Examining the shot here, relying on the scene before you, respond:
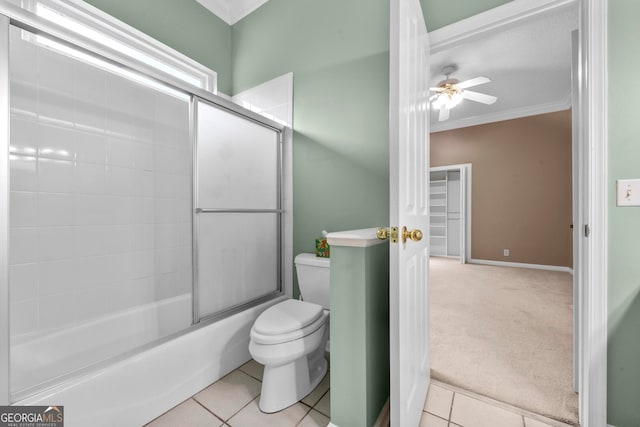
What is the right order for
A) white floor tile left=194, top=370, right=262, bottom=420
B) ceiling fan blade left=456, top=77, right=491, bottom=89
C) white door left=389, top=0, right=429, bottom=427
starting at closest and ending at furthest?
white door left=389, top=0, right=429, bottom=427 < white floor tile left=194, top=370, right=262, bottom=420 < ceiling fan blade left=456, top=77, right=491, bottom=89

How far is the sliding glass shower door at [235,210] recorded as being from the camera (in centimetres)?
171

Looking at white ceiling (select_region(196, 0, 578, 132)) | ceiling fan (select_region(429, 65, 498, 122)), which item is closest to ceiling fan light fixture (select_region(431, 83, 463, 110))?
ceiling fan (select_region(429, 65, 498, 122))

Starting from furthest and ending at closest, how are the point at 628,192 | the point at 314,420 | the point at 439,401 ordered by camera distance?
the point at 439,401, the point at 314,420, the point at 628,192

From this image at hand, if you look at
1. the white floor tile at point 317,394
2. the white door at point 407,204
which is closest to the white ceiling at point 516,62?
the white door at point 407,204

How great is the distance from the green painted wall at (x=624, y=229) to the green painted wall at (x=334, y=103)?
99 centimetres

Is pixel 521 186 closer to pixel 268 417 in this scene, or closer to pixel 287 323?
pixel 287 323

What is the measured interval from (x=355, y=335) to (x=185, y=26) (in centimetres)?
261

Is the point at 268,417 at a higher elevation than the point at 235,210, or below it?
below

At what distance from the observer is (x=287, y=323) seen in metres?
1.34

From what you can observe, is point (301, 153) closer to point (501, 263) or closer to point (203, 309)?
point (203, 309)

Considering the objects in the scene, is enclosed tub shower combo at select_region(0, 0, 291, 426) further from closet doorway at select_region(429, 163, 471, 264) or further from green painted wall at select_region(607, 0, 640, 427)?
closet doorway at select_region(429, 163, 471, 264)

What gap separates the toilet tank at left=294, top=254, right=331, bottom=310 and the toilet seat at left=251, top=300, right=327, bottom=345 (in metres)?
0.23

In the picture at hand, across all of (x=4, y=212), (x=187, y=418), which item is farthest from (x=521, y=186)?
(x=4, y=212)

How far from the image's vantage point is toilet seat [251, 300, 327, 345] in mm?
1287
